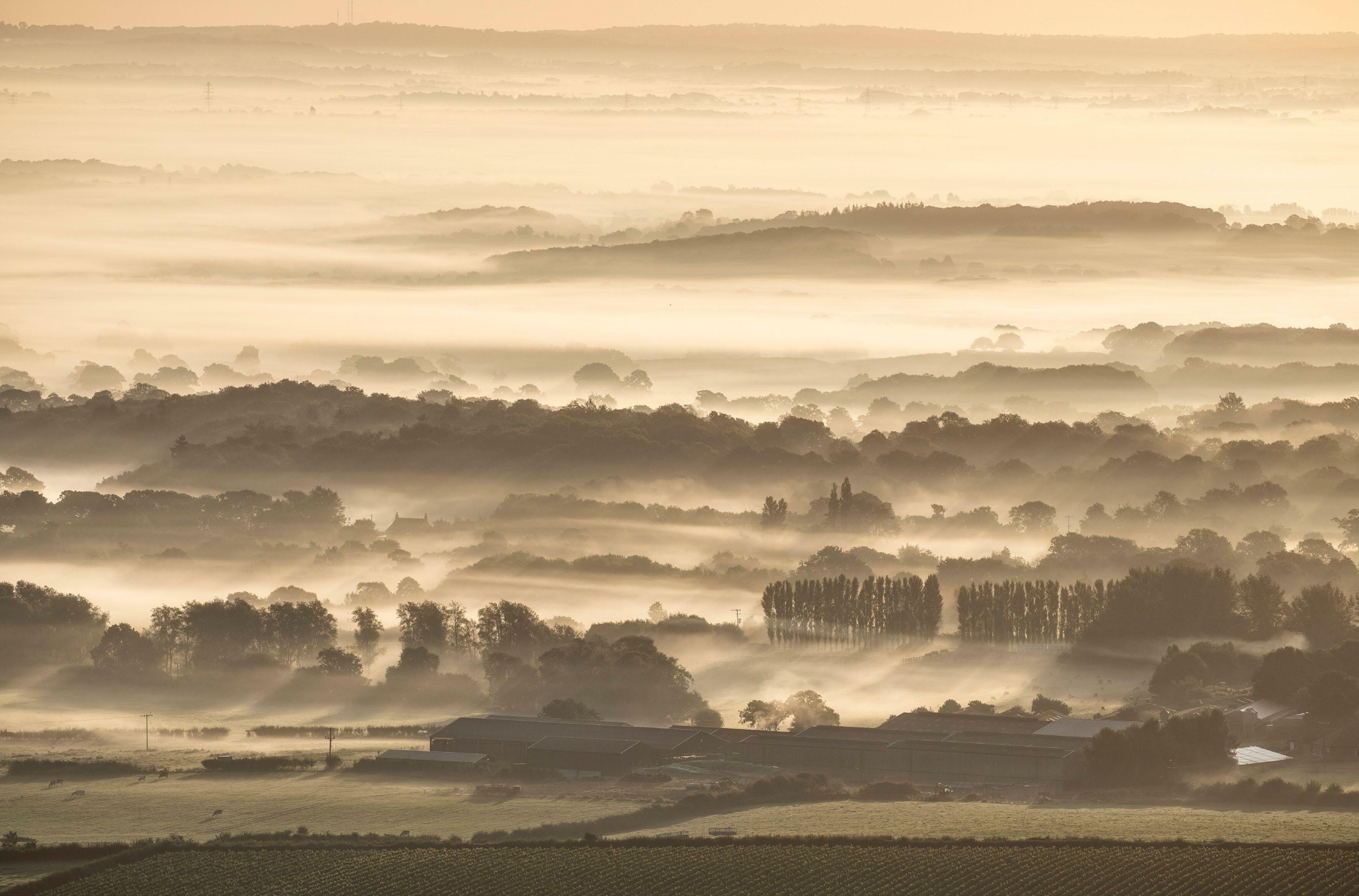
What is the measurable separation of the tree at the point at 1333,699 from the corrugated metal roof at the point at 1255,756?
651cm

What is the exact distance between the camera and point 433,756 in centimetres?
19175

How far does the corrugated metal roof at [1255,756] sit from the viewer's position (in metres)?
184

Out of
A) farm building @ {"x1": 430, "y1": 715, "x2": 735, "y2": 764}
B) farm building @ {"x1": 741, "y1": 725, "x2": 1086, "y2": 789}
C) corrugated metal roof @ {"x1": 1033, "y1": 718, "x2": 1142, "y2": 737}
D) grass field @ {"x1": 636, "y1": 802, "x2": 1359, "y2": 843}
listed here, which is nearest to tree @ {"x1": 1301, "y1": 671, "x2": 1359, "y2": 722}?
corrugated metal roof @ {"x1": 1033, "y1": 718, "x2": 1142, "y2": 737}

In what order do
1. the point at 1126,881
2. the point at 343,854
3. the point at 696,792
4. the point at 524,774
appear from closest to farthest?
the point at 1126,881 < the point at 343,854 < the point at 696,792 < the point at 524,774

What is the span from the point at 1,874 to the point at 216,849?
1454 centimetres

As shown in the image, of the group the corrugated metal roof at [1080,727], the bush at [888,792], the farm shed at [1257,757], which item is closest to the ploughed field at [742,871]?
the bush at [888,792]

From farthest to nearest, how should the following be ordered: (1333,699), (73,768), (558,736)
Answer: (558,736) → (1333,699) → (73,768)

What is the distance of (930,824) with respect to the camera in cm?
15738

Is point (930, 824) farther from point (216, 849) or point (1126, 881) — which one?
point (216, 849)

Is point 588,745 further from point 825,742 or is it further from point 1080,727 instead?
point 1080,727

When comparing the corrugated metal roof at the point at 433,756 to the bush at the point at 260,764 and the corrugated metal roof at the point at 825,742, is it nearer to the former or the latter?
the bush at the point at 260,764

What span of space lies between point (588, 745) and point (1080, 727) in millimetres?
43637

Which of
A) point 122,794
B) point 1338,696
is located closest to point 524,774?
point 122,794

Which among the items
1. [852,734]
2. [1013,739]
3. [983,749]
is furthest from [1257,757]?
[852,734]
